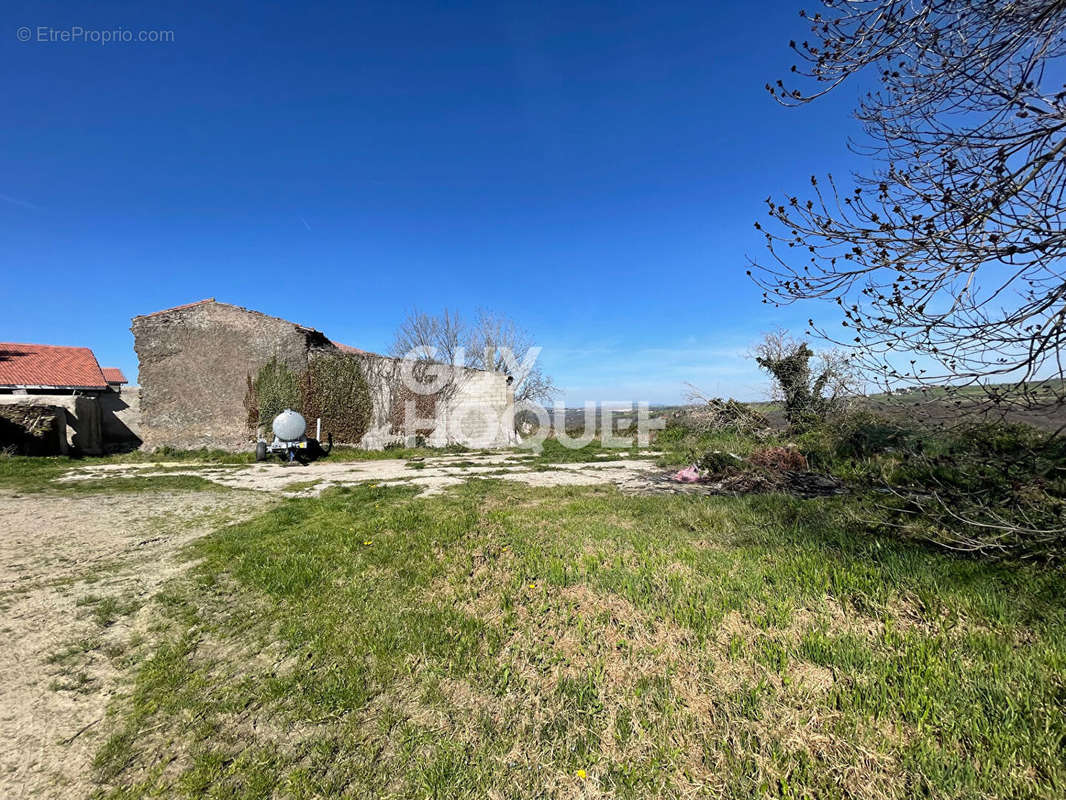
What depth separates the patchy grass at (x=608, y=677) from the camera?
1776mm

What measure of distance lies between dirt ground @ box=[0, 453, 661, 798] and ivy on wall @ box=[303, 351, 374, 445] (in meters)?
5.69

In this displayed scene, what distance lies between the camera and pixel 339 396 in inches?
577

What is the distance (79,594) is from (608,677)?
4.34m

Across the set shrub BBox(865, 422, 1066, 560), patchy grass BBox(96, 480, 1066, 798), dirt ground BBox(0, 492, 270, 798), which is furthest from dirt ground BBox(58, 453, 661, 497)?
shrub BBox(865, 422, 1066, 560)

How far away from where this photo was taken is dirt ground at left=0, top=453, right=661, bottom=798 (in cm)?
202

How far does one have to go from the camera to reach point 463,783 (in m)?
1.81

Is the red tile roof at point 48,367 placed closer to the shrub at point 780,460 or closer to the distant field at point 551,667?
the distant field at point 551,667

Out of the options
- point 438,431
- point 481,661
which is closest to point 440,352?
point 438,431

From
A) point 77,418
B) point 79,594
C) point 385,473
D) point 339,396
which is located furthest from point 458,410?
point 79,594

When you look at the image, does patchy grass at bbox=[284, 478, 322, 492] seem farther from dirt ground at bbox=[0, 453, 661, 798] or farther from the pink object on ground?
the pink object on ground

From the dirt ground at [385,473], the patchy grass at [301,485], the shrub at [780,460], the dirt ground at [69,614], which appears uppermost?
the shrub at [780,460]

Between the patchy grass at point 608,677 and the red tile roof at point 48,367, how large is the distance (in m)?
28.8

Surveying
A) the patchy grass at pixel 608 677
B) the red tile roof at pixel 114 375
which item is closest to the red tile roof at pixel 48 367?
the red tile roof at pixel 114 375

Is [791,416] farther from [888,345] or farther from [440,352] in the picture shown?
[440,352]
